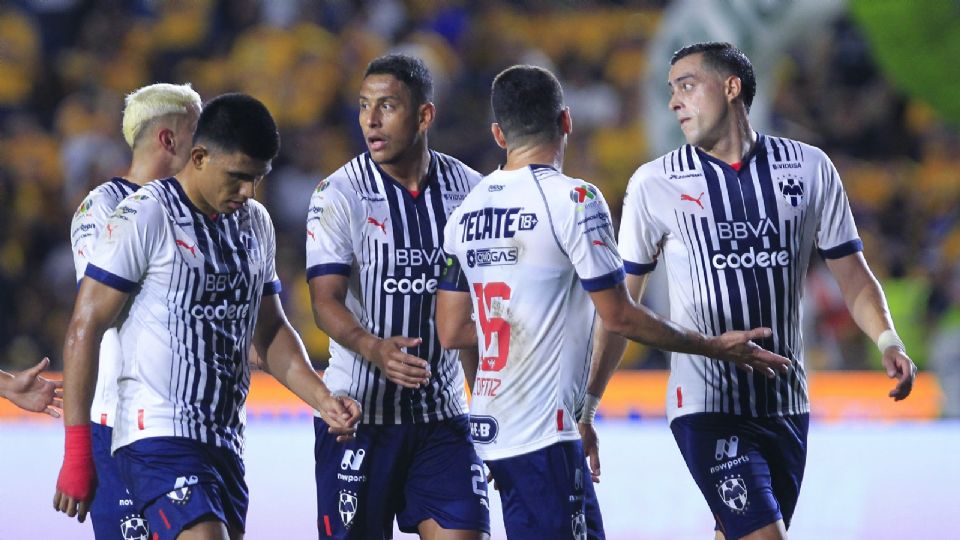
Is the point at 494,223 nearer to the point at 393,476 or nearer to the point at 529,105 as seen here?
the point at 529,105

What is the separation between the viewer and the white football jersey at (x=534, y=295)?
442 cm

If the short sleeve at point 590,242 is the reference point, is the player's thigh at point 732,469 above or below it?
below

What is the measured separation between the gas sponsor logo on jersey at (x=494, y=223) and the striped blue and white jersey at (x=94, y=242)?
1354 mm

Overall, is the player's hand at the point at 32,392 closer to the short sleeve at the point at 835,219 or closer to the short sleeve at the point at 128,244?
the short sleeve at the point at 128,244

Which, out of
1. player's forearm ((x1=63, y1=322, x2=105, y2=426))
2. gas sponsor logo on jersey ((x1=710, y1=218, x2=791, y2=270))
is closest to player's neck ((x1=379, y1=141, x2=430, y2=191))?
gas sponsor logo on jersey ((x1=710, y1=218, x2=791, y2=270))

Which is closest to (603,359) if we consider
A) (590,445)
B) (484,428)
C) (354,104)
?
(590,445)

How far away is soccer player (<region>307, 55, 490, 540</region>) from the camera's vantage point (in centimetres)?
517

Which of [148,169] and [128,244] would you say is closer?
[128,244]

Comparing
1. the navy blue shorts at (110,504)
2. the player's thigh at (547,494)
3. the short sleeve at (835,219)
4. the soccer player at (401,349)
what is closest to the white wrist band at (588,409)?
the soccer player at (401,349)

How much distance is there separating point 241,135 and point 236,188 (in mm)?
180

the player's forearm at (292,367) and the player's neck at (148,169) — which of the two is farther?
the player's neck at (148,169)

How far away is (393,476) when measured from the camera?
5242 mm

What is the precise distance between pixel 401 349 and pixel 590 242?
1.04 metres

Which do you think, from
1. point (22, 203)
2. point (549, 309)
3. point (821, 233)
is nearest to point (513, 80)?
point (549, 309)
